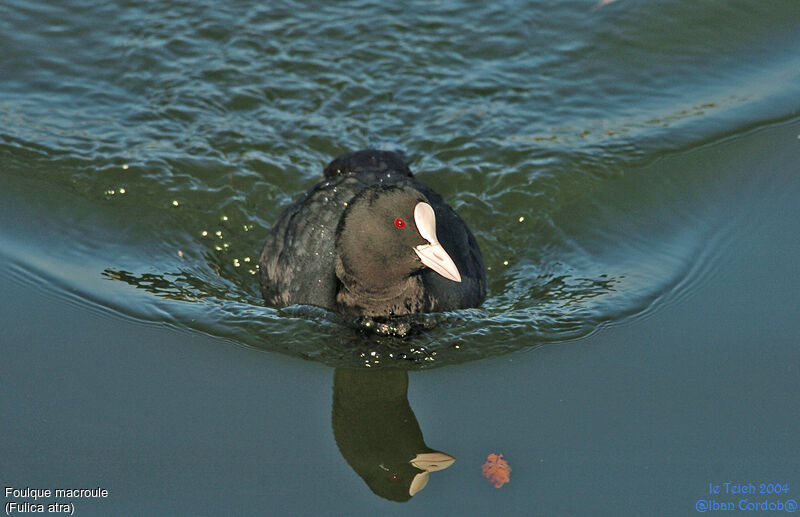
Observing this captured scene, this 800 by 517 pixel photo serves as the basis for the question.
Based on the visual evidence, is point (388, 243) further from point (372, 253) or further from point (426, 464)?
point (426, 464)

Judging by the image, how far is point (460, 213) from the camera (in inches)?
268

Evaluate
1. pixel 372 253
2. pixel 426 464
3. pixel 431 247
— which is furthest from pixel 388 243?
pixel 426 464

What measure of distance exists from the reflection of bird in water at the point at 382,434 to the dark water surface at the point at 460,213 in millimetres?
31

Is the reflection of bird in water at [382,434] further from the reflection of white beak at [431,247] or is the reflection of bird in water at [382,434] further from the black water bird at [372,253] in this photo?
the reflection of white beak at [431,247]

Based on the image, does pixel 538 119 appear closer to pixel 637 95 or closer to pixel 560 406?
pixel 637 95

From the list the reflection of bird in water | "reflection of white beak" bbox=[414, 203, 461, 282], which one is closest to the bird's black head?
"reflection of white beak" bbox=[414, 203, 461, 282]

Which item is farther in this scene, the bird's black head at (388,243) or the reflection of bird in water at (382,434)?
the bird's black head at (388,243)

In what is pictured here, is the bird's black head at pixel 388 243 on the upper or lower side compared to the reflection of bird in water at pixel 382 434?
upper

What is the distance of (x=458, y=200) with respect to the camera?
6.91 meters

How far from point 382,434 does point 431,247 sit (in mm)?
943

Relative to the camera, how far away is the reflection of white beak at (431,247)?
4.88 m

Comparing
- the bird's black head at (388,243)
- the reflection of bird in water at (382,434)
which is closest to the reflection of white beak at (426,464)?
the reflection of bird in water at (382,434)

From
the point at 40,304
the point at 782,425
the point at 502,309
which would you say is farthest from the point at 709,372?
the point at 40,304

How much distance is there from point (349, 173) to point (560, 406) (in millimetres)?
1921
